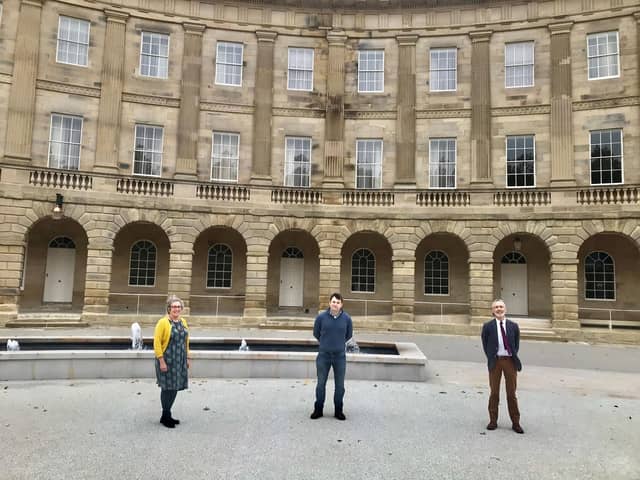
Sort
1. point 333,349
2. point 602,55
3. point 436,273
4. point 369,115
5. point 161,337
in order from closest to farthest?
point 161,337 < point 333,349 < point 602,55 < point 369,115 < point 436,273

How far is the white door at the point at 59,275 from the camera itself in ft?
67.2

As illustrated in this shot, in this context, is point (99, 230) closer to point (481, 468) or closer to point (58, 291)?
point (58, 291)

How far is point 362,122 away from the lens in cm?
2162

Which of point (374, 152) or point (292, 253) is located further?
point (292, 253)

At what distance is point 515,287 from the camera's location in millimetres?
21062

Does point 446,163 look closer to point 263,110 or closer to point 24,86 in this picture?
point 263,110

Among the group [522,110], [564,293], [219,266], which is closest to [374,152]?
[522,110]

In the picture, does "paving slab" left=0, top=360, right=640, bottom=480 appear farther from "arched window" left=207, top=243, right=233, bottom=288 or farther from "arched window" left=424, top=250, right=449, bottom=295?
"arched window" left=207, top=243, right=233, bottom=288

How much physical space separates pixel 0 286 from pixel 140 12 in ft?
44.8

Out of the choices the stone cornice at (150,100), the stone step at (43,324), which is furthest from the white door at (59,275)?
the stone cornice at (150,100)

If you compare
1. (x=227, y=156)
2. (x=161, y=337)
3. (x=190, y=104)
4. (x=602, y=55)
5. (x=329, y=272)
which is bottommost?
(x=161, y=337)

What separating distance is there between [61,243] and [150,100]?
26.2 ft

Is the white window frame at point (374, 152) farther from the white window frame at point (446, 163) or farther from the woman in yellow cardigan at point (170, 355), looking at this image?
the woman in yellow cardigan at point (170, 355)

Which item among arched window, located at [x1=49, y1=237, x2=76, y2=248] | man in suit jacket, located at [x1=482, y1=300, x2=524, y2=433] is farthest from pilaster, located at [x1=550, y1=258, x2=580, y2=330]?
arched window, located at [x1=49, y1=237, x2=76, y2=248]
